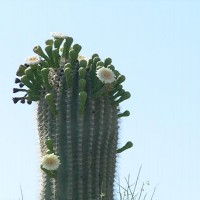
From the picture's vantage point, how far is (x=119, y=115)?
37.9 ft

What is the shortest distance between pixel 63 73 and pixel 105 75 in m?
0.57

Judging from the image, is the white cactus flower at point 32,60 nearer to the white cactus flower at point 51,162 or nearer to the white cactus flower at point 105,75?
the white cactus flower at point 105,75

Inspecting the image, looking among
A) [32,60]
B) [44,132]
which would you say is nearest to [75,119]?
[44,132]

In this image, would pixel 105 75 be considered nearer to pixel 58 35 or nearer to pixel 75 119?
pixel 75 119

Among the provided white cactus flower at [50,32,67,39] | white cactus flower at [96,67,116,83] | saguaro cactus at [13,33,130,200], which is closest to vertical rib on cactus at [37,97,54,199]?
saguaro cactus at [13,33,130,200]

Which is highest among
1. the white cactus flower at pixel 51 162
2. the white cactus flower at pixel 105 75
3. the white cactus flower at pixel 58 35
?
the white cactus flower at pixel 58 35

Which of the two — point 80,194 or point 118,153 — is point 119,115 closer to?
point 118,153

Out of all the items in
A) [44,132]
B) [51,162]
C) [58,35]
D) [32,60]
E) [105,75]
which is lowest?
[51,162]

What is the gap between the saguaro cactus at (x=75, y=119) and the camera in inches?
419

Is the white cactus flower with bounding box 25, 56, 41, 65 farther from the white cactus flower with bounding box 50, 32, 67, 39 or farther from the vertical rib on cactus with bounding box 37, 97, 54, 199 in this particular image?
the vertical rib on cactus with bounding box 37, 97, 54, 199

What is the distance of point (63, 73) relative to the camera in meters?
11.1

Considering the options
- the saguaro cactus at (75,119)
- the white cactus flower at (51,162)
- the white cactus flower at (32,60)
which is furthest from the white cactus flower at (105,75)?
the white cactus flower at (51,162)

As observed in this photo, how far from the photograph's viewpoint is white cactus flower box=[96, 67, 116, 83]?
11.0 m

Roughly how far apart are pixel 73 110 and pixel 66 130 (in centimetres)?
30
